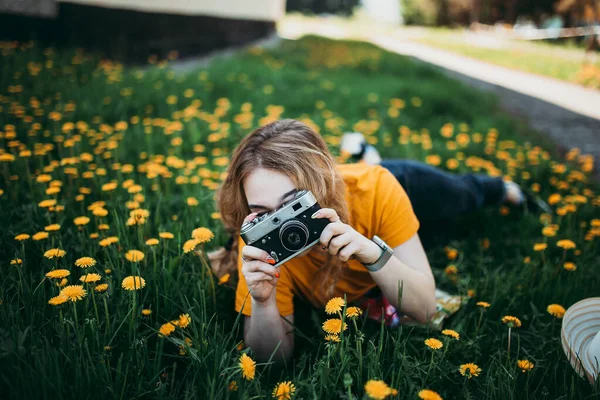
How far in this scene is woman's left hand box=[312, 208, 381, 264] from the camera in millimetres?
1235

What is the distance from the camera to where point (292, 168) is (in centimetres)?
138

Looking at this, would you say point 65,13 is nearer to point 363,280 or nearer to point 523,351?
point 363,280

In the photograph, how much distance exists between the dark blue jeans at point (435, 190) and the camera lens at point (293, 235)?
100 centimetres

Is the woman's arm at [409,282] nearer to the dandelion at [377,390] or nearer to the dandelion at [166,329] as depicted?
the dandelion at [377,390]

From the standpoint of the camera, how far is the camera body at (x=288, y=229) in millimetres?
1205

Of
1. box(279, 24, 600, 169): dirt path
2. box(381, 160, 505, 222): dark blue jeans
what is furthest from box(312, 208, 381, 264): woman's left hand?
box(279, 24, 600, 169): dirt path

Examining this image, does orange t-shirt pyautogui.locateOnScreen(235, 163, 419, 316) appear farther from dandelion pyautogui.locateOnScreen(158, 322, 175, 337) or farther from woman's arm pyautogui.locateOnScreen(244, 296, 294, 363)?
dandelion pyautogui.locateOnScreen(158, 322, 175, 337)

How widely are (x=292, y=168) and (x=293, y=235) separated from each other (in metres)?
0.26

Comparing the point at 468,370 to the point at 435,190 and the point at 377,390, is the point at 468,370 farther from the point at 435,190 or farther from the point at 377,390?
the point at 435,190

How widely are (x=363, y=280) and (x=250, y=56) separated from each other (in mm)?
6356

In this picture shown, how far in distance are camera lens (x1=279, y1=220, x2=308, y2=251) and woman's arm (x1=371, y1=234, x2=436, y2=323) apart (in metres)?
0.30

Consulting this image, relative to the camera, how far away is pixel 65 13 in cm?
517

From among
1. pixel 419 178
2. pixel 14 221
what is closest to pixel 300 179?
pixel 419 178

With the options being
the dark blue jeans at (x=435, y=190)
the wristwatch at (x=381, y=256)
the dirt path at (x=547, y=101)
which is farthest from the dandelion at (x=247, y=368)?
the dirt path at (x=547, y=101)
